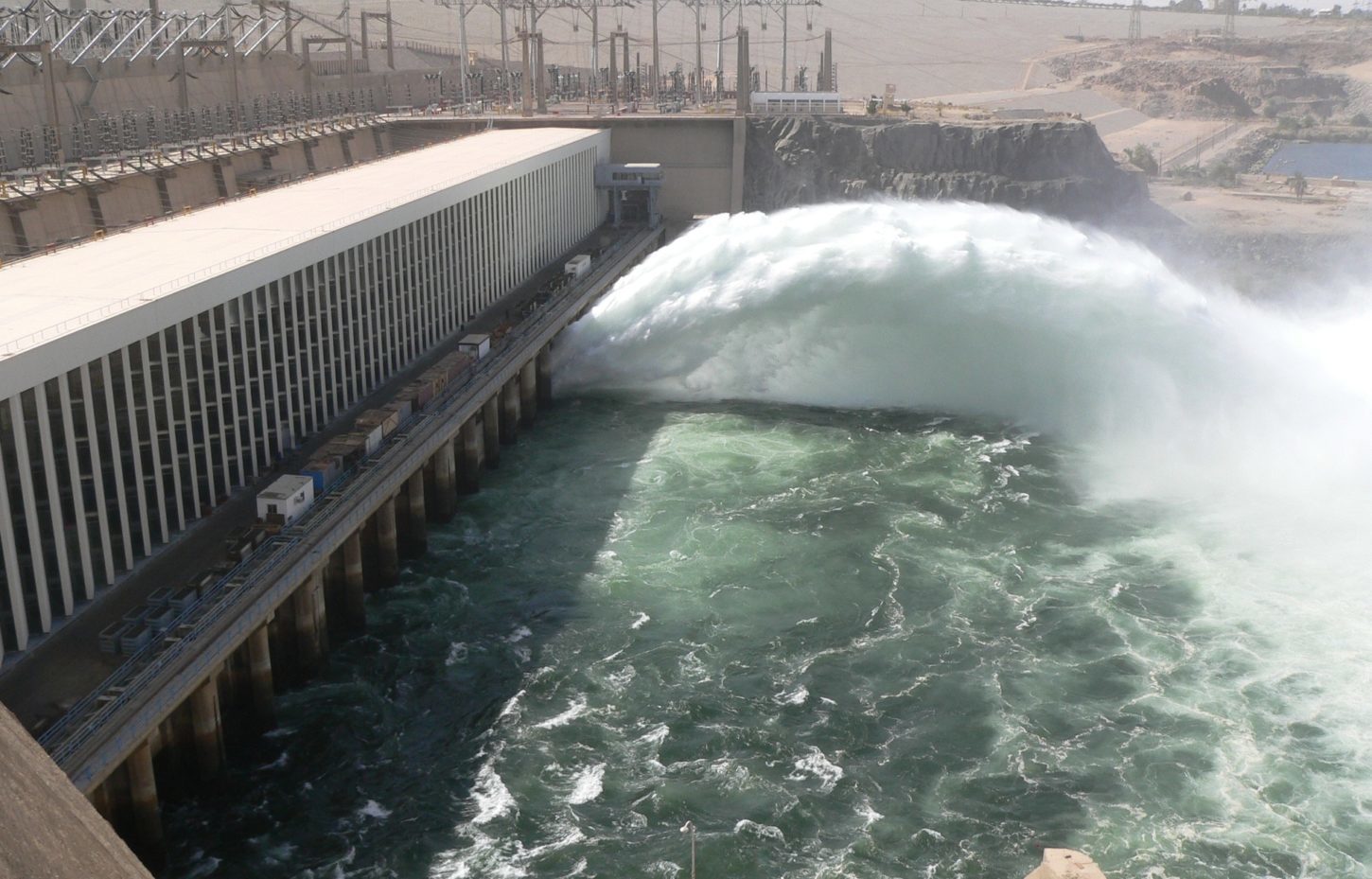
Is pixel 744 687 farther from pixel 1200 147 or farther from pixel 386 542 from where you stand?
pixel 1200 147

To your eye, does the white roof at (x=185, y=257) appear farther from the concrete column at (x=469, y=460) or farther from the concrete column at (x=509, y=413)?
the concrete column at (x=469, y=460)

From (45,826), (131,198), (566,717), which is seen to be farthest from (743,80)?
(45,826)

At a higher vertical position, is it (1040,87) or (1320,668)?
(1040,87)

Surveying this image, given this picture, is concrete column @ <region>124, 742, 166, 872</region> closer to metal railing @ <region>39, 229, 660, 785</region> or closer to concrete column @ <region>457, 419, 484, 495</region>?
metal railing @ <region>39, 229, 660, 785</region>

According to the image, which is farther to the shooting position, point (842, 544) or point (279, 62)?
point (279, 62)

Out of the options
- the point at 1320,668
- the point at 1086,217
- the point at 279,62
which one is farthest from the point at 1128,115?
the point at 1320,668

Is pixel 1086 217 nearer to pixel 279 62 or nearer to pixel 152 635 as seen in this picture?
pixel 279 62

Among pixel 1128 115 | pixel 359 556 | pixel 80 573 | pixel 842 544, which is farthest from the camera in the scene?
pixel 1128 115

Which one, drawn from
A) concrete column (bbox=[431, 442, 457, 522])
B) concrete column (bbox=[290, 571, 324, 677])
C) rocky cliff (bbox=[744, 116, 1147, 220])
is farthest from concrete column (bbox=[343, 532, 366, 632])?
rocky cliff (bbox=[744, 116, 1147, 220])
